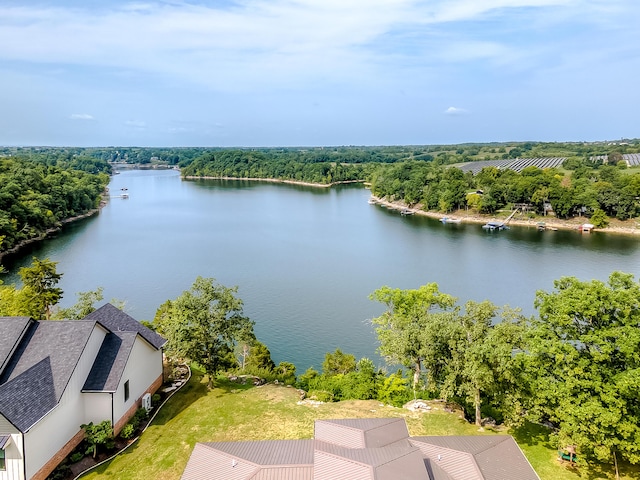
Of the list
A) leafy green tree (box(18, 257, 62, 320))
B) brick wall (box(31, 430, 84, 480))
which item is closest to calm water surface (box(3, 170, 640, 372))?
leafy green tree (box(18, 257, 62, 320))

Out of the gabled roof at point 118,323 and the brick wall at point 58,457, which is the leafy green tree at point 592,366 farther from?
the brick wall at point 58,457

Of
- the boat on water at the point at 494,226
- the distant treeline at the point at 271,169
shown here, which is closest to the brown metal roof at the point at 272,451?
the boat on water at the point at 494,226

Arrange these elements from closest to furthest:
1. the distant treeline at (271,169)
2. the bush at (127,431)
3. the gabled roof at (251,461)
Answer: the gabled roof at (251,461) < the bush at (127,431) < the distant treeline at (271,169)

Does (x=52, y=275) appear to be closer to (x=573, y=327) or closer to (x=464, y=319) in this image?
(x=464, y=319)

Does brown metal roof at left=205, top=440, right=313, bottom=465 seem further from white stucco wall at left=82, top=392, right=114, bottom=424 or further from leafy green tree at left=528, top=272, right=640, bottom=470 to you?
leafy green tree at left=528, top=272, right=640, bottom=470

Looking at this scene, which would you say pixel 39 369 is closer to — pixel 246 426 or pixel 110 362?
pixel 110 362

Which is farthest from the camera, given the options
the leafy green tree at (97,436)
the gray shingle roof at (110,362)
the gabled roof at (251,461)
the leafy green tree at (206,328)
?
the leafy green tree at (206,328)
